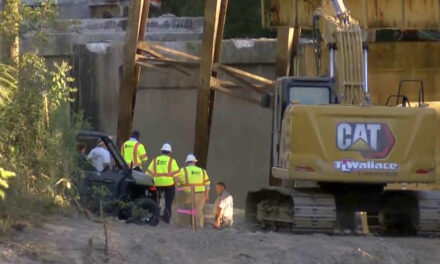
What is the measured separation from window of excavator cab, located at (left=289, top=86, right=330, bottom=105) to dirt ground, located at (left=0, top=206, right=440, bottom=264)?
276 centimetres

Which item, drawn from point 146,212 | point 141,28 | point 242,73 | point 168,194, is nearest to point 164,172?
point 168,194

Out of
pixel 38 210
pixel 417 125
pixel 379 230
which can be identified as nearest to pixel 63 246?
pixel 38 210

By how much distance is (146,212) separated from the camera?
14.0 metres

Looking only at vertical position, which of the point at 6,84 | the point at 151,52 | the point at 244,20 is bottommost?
the point at 6,84

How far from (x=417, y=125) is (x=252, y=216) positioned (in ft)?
11.7

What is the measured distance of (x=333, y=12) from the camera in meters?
16.1

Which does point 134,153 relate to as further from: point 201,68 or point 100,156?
point 100,156

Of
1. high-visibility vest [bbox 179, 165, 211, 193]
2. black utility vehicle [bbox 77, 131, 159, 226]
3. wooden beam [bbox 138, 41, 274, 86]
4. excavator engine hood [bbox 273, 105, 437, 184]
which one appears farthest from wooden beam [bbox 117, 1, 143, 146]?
excavator engine hood [bbox 273, 105, 437, 184]

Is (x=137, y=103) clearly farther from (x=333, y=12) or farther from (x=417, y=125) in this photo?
(x=417, y=125)

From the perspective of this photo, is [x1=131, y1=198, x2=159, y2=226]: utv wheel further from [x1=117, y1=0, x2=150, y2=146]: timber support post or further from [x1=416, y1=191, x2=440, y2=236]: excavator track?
[x1=117, y1=0, x2=150, y2=146]: timber support post

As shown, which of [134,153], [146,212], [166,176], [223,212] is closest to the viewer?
[146,212]

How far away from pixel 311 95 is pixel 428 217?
2436mm

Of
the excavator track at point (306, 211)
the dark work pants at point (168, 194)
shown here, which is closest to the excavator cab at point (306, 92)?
the excavator track at point (306, 211)

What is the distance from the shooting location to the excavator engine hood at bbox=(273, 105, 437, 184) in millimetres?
13477
